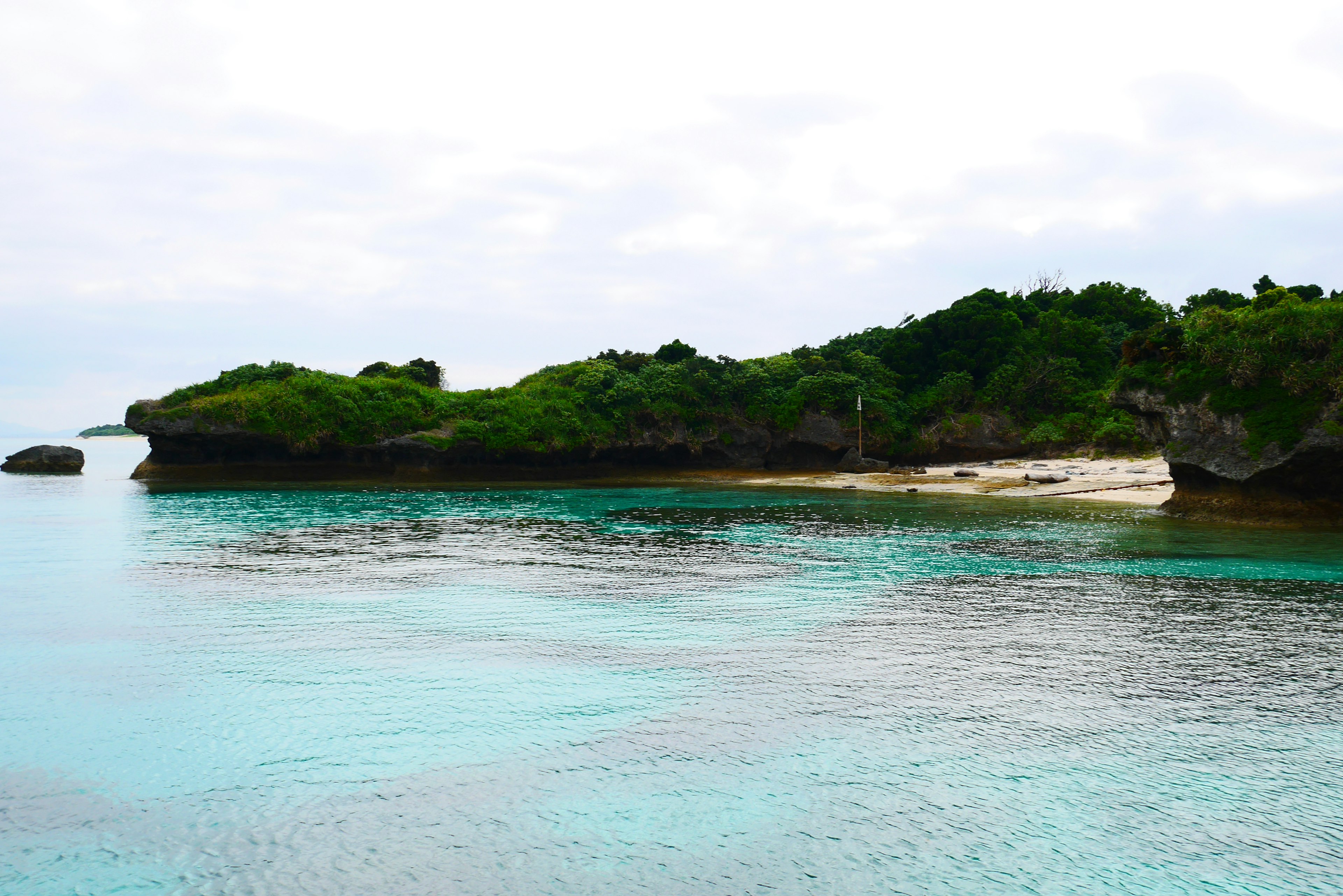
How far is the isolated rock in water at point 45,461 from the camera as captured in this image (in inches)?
2336

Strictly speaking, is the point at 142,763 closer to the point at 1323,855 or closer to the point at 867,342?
the point at 1323,855

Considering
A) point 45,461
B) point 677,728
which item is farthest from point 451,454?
point 677,728

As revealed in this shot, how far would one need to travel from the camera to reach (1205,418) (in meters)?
26.0

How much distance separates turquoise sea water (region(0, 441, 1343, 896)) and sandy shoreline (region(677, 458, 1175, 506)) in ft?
59.8

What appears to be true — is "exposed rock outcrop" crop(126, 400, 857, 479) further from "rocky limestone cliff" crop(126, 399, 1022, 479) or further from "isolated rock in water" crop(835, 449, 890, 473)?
"isolated rock in water" crop(835, 449, 890, 473)

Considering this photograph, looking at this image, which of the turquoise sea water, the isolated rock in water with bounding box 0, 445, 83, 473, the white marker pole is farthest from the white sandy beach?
the isolated rock in water with bounding box 0, 445, 83, 473

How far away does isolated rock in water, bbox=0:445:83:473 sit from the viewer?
5934 cm

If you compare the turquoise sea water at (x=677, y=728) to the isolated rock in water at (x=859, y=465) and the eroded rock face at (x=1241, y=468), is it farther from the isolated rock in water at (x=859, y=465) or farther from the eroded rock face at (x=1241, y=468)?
the isolated rock in water at (x=859, y=465)

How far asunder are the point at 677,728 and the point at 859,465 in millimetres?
45406

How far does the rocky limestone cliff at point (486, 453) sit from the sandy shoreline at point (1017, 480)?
2.38 metres

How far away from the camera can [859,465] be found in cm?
5184

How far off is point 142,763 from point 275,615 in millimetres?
6133

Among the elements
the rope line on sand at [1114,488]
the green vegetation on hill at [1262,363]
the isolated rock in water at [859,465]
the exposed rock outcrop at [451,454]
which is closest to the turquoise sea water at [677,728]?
the green vegetation on hill at [1262,363]

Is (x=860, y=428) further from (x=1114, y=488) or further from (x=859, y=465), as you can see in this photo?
(x=1114, y=488)
